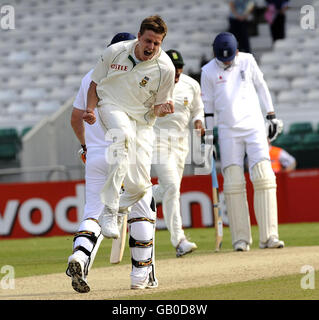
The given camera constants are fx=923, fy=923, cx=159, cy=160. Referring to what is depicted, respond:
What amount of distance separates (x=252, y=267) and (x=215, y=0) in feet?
51.9

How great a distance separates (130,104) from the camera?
699 centimetres

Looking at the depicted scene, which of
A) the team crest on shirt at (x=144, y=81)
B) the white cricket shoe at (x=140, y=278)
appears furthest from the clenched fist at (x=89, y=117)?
the white cricket shoe at (x=140, y=278)

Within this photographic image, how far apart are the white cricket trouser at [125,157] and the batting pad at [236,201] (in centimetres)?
362

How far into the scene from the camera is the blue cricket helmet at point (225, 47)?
1054 cm

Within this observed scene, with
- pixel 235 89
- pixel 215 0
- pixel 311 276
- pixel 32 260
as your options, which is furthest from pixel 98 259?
pixel 215 0

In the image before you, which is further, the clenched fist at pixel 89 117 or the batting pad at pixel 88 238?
the batting pad at pixel 88 238

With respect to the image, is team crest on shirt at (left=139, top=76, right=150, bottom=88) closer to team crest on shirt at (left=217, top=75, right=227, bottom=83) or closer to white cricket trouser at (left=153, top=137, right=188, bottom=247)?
white cricket trouser at (left=153, top=137, right=188, bottom=247)

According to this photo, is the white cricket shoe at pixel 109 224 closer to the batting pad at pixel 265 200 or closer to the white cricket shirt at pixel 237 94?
the batting pad at pixel 265 200

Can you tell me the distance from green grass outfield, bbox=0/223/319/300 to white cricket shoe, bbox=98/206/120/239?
498mm

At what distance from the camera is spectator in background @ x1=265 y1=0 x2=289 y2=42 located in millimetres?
21062

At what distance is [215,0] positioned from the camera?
76.9 ft

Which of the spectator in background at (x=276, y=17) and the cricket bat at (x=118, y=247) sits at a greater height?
the spectator in background at (x=276, y=17)

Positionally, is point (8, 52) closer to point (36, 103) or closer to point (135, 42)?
point (36, 103)

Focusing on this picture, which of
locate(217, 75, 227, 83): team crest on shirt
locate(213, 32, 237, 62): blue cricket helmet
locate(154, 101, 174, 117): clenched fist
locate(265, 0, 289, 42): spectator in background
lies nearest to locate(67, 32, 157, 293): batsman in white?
locate(154, 101, 174, 117): clenched fist
